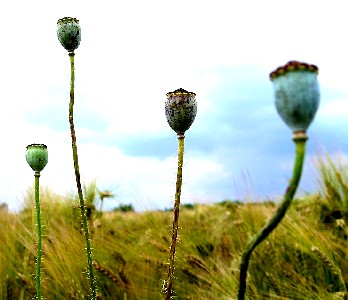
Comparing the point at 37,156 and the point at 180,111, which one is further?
the point at 37,156

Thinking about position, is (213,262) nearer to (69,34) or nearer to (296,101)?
(69,34)

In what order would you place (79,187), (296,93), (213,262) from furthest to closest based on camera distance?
1. (213,262)
2. (79,187)
3. (296,93)

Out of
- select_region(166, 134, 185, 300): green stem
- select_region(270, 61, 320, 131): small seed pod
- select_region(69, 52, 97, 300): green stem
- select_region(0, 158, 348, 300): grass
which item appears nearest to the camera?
select_region(270, 61, 320, 131): small seed pod

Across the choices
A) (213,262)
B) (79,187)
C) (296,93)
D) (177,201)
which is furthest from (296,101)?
(213,262)

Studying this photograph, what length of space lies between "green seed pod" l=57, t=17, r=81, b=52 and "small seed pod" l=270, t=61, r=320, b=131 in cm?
80

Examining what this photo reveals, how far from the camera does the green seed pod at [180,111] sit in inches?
33.9

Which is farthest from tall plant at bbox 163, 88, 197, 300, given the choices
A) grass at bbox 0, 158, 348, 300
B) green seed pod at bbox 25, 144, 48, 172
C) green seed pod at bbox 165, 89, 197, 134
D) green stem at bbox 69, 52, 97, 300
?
grass at bbox 0, 158, 348, 300

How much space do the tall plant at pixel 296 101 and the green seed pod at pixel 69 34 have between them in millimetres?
798

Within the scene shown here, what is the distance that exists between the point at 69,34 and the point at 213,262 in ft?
4.81

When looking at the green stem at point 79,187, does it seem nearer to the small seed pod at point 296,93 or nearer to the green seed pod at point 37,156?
the green seed pod at point 37,156

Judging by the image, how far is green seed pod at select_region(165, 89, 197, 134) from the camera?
86 cm

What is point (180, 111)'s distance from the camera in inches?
33.9

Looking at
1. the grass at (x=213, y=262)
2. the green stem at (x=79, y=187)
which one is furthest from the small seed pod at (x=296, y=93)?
the grass at (x=213, y=262)

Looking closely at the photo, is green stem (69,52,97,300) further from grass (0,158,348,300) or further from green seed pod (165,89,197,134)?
grass (0,158,348,300)
